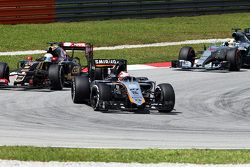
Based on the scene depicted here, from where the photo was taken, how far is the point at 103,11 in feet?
141

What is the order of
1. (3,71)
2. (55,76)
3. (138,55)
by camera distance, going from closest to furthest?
(55,76) < (3,71) < (138,55)

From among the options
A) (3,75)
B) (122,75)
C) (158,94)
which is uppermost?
(122,75)

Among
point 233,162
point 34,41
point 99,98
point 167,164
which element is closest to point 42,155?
point 167,164

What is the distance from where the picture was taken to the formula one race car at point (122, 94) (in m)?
19.3

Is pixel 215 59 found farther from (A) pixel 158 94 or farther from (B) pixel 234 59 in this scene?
(A) pixel 158 94

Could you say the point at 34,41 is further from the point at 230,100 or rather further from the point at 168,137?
the point at 168,137

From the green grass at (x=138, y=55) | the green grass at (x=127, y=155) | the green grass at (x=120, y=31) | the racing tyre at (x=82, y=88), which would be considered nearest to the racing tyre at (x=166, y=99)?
the racing tyre at (x=82, y=88)

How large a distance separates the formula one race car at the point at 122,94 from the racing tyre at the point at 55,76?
2.41 m

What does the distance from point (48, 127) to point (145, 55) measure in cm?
1720

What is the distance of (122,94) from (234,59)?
969 centimetres

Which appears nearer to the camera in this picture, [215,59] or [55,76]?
[55,76]

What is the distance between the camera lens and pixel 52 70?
2316 centimetres

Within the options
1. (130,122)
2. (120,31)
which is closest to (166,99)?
(130,122)

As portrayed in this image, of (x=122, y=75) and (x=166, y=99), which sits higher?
(x=122, y=75)
